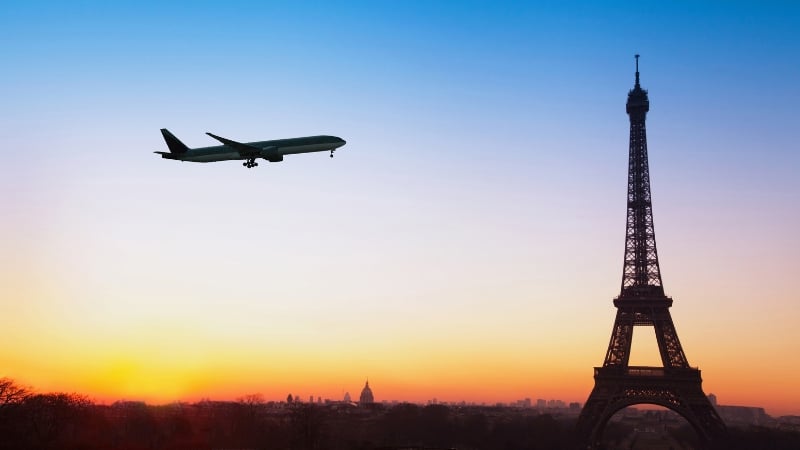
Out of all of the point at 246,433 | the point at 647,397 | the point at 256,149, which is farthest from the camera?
the point at 246,433

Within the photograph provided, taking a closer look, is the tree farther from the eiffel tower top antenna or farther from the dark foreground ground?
the eiffel tower top antenna

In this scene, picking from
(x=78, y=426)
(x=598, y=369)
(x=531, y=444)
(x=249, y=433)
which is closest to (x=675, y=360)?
(x=598, y=369)

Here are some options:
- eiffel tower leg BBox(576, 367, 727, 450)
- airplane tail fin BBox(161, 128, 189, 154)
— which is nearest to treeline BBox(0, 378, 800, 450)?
eiffel tower leg BBox(576, 367, 727, 450)

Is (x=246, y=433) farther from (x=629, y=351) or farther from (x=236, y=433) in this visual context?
(x=629, y=351)

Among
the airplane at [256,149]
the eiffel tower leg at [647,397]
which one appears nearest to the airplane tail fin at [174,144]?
the airplane at [256,149]

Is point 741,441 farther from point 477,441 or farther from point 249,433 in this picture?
point 249,433

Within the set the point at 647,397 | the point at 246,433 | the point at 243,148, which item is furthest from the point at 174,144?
the point at 647,397
